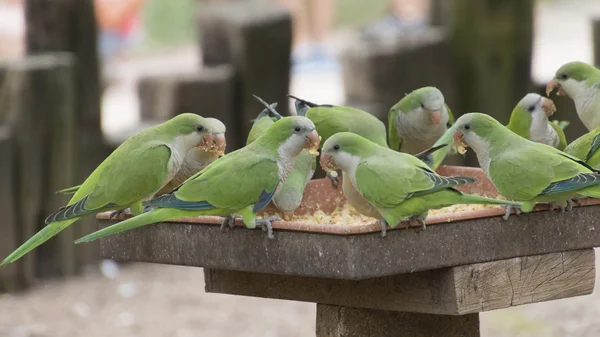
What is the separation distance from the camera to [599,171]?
4031 millimetres

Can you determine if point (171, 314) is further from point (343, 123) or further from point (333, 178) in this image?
point (343, 123)

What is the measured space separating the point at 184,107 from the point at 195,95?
13cm

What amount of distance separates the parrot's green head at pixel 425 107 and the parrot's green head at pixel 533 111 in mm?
365

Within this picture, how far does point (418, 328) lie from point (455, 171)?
86 cm

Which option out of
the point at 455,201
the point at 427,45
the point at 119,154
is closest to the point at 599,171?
the point at 455,201

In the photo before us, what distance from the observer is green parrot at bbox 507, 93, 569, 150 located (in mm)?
4516

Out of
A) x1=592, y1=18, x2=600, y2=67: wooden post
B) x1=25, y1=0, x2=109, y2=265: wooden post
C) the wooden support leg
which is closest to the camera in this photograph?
the wooden support leg

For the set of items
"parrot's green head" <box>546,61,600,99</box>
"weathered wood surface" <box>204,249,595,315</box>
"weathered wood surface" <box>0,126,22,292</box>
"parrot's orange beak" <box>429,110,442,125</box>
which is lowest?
"weathered wood surface" <box>0,126,22,292</box>

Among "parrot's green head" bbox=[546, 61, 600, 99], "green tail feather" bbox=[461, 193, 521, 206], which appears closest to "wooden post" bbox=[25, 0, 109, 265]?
"parrot's green head" bbox=[546, 61, 600, 99]

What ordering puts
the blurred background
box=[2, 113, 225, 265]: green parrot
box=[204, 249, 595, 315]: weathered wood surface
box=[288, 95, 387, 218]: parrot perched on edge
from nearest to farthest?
box=[204, 249, 595, 315]: weathered wood surface, box=[2, 113, 225, 265]: green parrot, box=[288, 95, 387, 218]: parrot perched on edge, the blurred background

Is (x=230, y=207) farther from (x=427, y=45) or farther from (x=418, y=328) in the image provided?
(x=427, y=45)

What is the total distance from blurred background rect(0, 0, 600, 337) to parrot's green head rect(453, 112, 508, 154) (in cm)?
370

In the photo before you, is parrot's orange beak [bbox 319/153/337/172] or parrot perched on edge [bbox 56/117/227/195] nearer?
parrot's orange beak [bbox 319/153/337/172]

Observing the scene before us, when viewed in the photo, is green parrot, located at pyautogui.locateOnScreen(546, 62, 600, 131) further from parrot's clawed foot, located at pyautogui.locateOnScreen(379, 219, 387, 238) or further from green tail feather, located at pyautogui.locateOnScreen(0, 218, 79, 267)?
green tail feather, located at pyautogui.locateOnScreen(0, 218, 79, 267)
